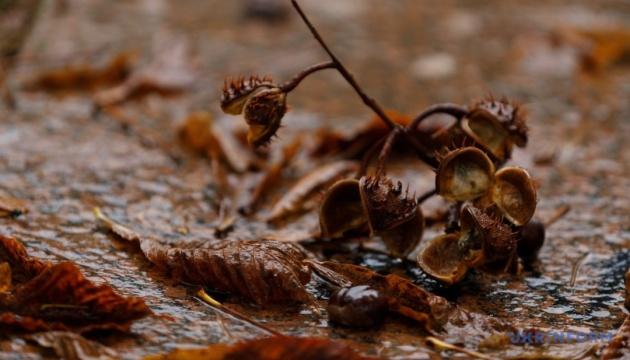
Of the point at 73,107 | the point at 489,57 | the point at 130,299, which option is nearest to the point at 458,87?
the point at 489,57

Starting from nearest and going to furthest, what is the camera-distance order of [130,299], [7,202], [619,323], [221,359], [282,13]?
1. [221,359]
2. [130,299]
3. [619,323]
4. [7,202]
5. [282,13]

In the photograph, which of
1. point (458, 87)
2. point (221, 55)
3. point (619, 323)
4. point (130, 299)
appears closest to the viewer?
point (130, 299)

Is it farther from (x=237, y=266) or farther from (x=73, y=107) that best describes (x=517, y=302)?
(x=73, y=107)

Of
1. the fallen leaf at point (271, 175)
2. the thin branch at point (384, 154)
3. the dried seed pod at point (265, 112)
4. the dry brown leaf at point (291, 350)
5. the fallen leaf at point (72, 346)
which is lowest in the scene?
the fallen leaf at point (72, 346)

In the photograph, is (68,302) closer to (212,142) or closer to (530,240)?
(530,240)

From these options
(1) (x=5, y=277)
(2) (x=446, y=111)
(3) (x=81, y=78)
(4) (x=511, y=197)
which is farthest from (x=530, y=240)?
(3) (x=81, y=78)

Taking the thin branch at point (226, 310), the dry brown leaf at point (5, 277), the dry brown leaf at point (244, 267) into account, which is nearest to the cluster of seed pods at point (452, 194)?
the dry brown leaf at point (244, 267)

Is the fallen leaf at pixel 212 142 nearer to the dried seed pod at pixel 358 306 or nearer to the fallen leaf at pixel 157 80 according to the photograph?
the fallen leaf at pixel 157 80

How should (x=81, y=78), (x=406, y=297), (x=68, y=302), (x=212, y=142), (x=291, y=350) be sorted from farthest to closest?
(x=81, y=78) → (x=212, y=142) → (x=406, y=297) → (x=68, y=302) → (x=291, y=350)
